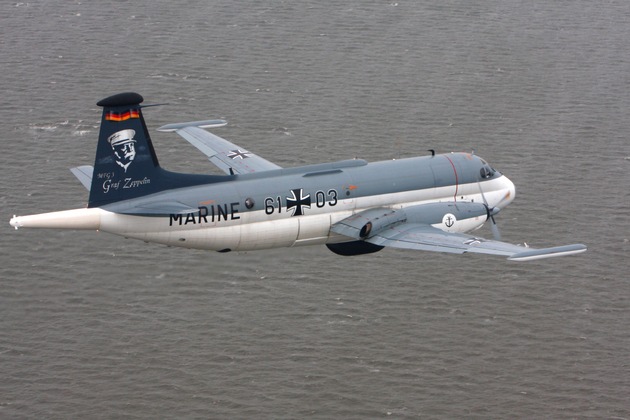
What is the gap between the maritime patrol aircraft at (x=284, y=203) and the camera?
82.8 metres

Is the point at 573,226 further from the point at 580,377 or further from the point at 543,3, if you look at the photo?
the point at 543,3

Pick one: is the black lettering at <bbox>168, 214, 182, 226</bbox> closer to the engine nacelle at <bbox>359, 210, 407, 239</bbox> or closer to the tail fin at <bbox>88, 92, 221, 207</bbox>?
the tail fin at <bbox>88, 92, 221, 207</bbox>

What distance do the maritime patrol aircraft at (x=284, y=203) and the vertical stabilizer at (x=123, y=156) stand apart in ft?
0.22

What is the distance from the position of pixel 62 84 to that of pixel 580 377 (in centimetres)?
7765

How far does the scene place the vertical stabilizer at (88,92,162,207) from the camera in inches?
3214

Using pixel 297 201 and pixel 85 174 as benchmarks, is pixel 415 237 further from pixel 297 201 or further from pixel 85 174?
pixel 85 174

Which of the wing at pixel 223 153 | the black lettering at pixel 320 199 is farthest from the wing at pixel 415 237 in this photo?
the wing at pixel 223 153

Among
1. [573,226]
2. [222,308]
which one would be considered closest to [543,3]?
[573,226]

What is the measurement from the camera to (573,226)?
12506 centimetres

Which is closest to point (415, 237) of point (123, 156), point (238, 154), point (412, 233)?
→ point (412, 233)

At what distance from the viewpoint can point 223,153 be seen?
4003 inches

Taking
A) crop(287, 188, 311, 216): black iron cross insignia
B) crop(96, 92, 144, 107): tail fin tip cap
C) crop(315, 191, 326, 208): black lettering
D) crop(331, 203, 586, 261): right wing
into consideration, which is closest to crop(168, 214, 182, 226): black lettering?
crop(287, 188, 311, 216): black iron cross insignia

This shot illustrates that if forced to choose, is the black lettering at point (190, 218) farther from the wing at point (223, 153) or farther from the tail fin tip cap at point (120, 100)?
the wing at point (223, 153)

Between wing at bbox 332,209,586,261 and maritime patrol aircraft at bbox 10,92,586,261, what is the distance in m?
0.07
